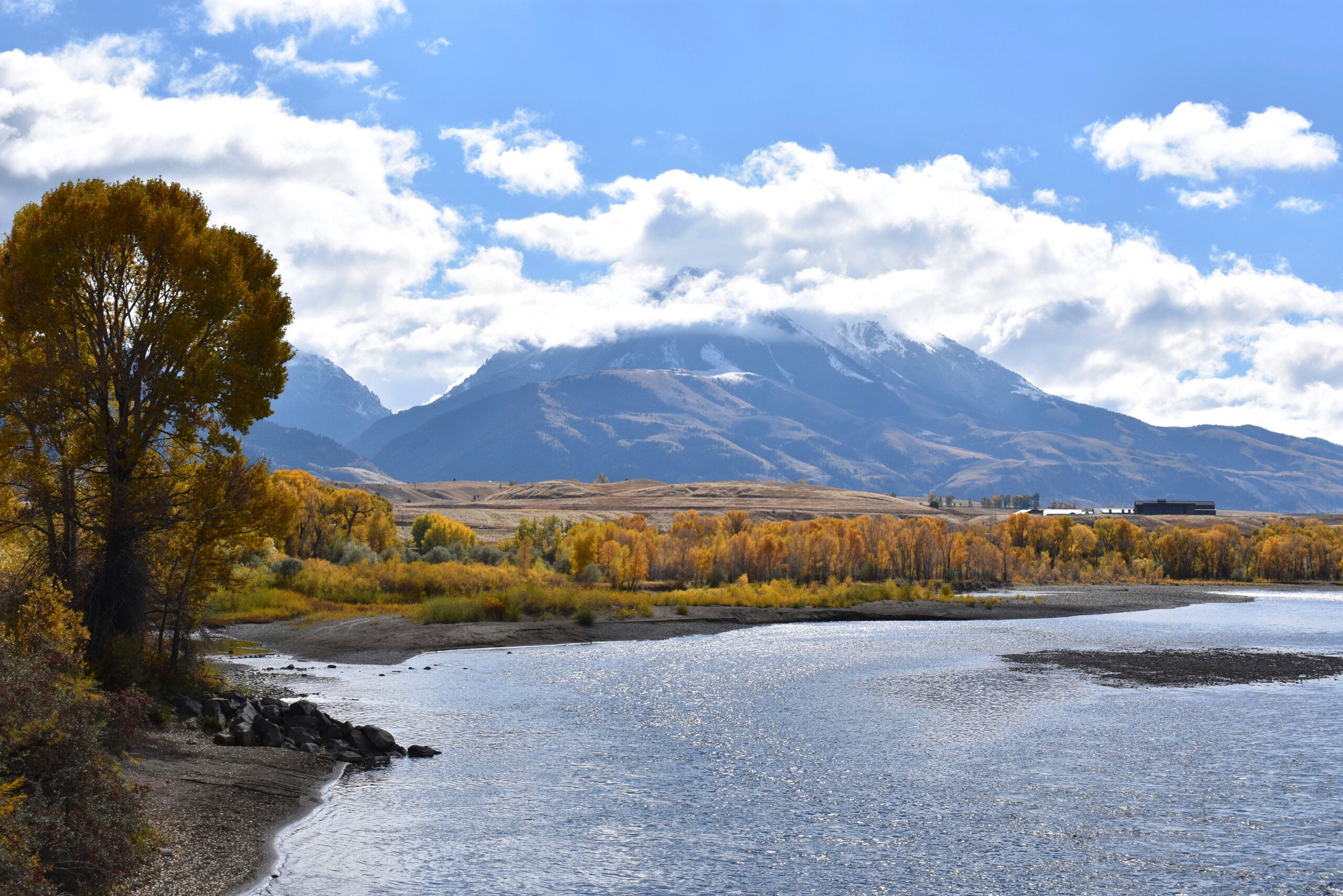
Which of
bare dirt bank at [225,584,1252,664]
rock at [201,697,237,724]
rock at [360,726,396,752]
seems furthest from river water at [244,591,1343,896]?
bare dirt bank at [225,584,1252,664]

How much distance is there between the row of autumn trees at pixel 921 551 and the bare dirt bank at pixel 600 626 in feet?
59.5

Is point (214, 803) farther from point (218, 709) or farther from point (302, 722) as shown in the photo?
point (218, 709)

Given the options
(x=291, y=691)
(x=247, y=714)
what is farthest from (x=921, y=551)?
(x=247, y=714)

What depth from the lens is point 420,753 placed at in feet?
92.7

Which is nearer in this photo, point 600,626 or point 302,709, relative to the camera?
point 302,709

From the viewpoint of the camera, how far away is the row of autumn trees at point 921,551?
104 meters

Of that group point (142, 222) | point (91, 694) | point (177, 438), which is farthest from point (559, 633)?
point (91, 694)

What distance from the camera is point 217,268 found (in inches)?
1193

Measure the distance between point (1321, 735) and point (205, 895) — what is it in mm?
34103

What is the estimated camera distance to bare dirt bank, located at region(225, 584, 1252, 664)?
176 ft

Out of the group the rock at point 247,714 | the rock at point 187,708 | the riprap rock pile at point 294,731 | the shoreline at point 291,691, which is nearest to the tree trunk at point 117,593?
the rock at point 187,708

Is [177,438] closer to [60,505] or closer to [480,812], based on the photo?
[60,505]

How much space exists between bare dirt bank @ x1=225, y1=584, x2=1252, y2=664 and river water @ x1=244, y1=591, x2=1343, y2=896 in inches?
310

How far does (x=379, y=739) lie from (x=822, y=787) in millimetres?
12659
